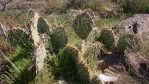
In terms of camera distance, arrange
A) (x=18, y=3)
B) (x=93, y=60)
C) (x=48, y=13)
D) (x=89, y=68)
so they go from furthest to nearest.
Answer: (x=18, y=3) → (x=48, y=13) → (x=93, y=60) → (x=89, y=68)

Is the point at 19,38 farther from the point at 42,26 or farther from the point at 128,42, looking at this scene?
the point at 128,42

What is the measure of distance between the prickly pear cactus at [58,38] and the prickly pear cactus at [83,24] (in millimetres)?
324

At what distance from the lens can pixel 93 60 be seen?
18.8 feet

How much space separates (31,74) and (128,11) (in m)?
5.53

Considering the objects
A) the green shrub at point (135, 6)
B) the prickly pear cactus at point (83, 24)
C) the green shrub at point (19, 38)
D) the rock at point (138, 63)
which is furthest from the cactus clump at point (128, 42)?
the green shrub at point (135, 6)

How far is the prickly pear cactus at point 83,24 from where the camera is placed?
19.8 feet

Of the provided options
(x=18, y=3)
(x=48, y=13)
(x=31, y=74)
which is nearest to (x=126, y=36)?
(x=31, y=74)

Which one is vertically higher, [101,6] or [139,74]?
[101,6]

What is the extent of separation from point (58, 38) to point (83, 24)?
435 millimetres

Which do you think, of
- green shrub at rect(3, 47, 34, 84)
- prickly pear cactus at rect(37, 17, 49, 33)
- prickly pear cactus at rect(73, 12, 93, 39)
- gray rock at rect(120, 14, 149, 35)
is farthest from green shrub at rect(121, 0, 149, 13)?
green shrub at rect(3, 47, 34, 84)

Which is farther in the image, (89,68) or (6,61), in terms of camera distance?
(6,61)

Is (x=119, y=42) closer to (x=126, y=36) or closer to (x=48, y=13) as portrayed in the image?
(x=126, y=36)

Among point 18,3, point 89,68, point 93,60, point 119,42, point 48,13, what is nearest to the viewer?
point 89,68

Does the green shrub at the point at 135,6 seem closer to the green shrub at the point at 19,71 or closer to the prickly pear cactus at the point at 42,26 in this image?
the prickly pear cactus at the point at 42,26
